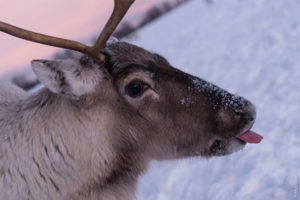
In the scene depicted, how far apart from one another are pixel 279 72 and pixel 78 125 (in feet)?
16.3

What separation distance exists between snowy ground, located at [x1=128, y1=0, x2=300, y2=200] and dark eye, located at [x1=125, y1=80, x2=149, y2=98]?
0.88 meters

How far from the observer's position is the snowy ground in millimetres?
4242

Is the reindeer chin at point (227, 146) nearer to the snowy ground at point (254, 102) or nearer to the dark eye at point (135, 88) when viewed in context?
the snowy ground at point (254, 102)

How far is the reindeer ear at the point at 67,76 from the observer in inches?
98.5

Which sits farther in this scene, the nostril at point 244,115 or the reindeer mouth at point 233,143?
the reindeer mouth at point 233,143

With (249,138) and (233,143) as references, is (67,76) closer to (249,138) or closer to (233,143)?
(233,143)

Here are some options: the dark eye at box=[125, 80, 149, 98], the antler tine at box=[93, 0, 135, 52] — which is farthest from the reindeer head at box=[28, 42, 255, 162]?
the antler tine at box=[93, 0, 135, 52]

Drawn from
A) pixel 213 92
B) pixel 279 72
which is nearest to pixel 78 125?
pixel 213 92

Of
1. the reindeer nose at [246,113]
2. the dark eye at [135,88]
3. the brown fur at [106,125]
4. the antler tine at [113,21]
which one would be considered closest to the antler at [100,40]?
the antler tine at [113,21]

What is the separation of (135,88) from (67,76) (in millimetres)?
543

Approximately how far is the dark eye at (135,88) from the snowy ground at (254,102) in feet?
2.87

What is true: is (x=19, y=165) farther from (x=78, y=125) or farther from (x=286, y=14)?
(x=286, y=14)

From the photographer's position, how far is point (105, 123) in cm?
286

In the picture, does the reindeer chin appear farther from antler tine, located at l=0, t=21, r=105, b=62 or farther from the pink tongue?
antler tine, located at l=0, t=21, r=105, b=62
